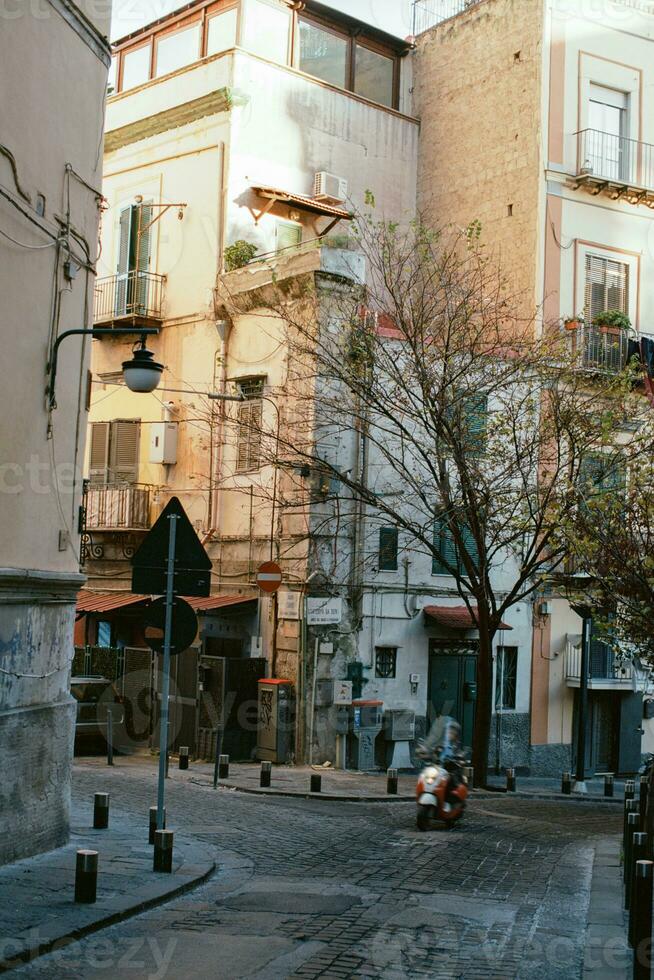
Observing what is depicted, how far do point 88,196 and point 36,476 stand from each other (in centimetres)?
321

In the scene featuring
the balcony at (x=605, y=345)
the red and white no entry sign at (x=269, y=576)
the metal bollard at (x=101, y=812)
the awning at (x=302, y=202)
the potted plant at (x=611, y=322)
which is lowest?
the metal bollard at (x=101, y=812)

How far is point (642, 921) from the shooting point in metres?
7.95

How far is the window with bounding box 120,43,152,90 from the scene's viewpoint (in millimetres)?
29047

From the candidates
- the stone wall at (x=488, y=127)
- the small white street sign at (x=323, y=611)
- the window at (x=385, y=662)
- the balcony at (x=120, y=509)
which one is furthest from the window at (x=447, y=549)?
the balcony at (x=120, y=509)

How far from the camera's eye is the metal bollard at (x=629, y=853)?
405 inches

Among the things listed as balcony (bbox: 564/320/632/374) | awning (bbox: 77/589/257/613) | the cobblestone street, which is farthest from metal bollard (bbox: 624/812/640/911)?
balcony (bbox: 564/320/632/374)

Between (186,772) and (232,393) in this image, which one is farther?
(232,393)

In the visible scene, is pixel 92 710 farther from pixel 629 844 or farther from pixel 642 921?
pixel 642 921

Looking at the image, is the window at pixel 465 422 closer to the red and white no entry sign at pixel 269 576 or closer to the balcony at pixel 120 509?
the red and white no entry sign at pixel 269 576

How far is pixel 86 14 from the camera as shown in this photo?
12.5 meters

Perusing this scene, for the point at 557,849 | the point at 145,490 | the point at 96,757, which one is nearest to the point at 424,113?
the point at 145,490

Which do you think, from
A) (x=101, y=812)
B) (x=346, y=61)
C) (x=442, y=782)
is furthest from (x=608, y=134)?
(x=101, y=812)

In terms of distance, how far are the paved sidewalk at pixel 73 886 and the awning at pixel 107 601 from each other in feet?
35.9

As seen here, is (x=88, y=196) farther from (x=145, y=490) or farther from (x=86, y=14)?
(x=145, y=490)
